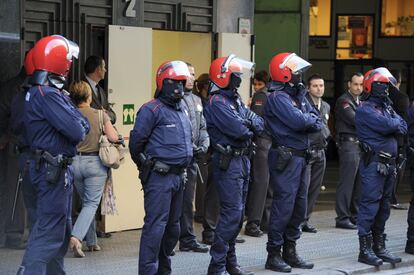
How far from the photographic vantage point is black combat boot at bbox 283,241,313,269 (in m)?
10.2

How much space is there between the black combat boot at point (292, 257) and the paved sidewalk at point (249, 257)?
0.32ft

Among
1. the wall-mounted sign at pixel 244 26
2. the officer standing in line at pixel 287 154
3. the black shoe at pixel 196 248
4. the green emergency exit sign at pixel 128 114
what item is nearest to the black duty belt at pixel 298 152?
the officer standing in line at pixel 287 154

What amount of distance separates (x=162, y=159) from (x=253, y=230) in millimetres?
3702

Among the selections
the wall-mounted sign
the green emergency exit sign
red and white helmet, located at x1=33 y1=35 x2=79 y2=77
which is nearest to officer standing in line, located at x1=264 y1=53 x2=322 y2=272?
the green emergency exit sign

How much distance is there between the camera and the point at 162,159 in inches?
341

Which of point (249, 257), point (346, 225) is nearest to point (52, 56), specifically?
point (249, 257)

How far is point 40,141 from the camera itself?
8062 millimetres

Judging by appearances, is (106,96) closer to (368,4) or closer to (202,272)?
(202,272)

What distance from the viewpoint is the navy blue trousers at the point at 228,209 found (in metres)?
9.40

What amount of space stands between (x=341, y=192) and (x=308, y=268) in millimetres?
3183

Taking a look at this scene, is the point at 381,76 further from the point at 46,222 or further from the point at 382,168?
the point at 46,222

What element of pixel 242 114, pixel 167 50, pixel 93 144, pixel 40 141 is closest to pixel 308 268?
pixel 242 114

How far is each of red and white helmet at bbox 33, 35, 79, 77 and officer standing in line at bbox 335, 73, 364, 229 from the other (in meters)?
5.47

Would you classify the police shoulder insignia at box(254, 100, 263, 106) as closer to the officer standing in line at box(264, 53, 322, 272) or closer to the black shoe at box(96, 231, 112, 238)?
the officer standing in line at box(264, 53, 322, 272)
